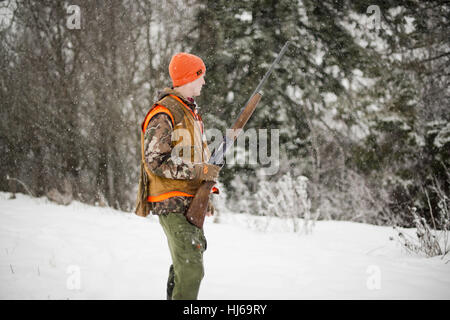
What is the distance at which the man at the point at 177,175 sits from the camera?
1685 millimetres

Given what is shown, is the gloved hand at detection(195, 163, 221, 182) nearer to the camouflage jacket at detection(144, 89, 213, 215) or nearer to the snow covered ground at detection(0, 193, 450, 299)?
the camouflage jacket at detection(144, 89, 213, 215)

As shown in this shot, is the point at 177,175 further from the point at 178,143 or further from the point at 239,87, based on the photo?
the point at 239,87

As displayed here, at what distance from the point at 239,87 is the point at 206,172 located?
5.99 metres

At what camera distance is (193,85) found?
6.45 feet

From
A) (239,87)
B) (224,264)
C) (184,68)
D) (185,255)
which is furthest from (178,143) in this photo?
(239,87)

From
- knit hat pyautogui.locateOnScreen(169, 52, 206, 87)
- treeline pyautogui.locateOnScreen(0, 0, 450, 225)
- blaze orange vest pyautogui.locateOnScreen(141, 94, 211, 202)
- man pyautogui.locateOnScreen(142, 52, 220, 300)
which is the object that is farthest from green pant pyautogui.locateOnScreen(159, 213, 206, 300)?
treeline pyautogui.locateOnScreen(0, 0, 450, 225)

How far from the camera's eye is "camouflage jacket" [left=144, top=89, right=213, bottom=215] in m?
1.68

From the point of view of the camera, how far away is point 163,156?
169 centimetres

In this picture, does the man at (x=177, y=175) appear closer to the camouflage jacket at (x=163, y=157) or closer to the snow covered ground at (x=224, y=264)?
the camouflage jacket at (x=163, y=157)

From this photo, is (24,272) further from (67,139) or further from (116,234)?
(67,139)

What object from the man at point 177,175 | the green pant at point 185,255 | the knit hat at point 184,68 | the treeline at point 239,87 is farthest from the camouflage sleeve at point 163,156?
the treeline at point 239,87

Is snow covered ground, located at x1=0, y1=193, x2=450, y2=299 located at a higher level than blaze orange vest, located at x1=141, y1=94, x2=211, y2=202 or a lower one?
lower

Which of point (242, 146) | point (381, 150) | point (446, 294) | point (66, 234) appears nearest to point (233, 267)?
point (446, 294)
